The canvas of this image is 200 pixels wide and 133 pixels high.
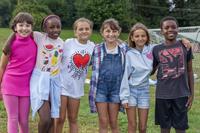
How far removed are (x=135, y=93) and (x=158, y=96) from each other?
12.8 inches

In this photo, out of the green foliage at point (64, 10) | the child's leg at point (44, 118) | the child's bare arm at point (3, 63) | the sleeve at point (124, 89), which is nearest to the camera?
the child's leg at point (44, 118)

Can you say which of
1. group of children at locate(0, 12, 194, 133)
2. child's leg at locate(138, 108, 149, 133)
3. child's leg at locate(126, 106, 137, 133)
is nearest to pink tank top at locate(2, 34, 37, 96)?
group of children at locate(0, 12, 194, 133)

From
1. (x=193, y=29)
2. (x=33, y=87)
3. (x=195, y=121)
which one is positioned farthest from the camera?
(x=193, y=29)

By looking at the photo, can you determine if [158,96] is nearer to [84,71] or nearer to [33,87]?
[84,71]

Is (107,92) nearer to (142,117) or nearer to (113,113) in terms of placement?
(113,113)

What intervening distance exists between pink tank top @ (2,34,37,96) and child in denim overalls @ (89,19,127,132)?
0.78 meters

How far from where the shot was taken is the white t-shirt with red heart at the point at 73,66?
5457 millimetres

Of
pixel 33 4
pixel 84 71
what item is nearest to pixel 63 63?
pixel 84 71

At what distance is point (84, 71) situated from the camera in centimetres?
553

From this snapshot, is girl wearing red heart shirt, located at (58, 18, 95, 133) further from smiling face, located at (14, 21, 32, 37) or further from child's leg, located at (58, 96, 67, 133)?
smiling face, located at (14, 21, 32, 37)

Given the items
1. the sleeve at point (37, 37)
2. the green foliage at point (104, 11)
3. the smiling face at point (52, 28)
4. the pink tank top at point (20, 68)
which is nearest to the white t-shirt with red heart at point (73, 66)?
the smiling face at point (52, 28)

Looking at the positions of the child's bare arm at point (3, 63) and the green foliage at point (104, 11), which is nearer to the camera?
the child's bare arm at point (3, 63)

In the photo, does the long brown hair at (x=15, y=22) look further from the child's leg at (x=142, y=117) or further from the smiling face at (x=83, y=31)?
the child's leg at (x=142, y=117)

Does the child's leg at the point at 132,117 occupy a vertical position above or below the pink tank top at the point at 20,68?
below
